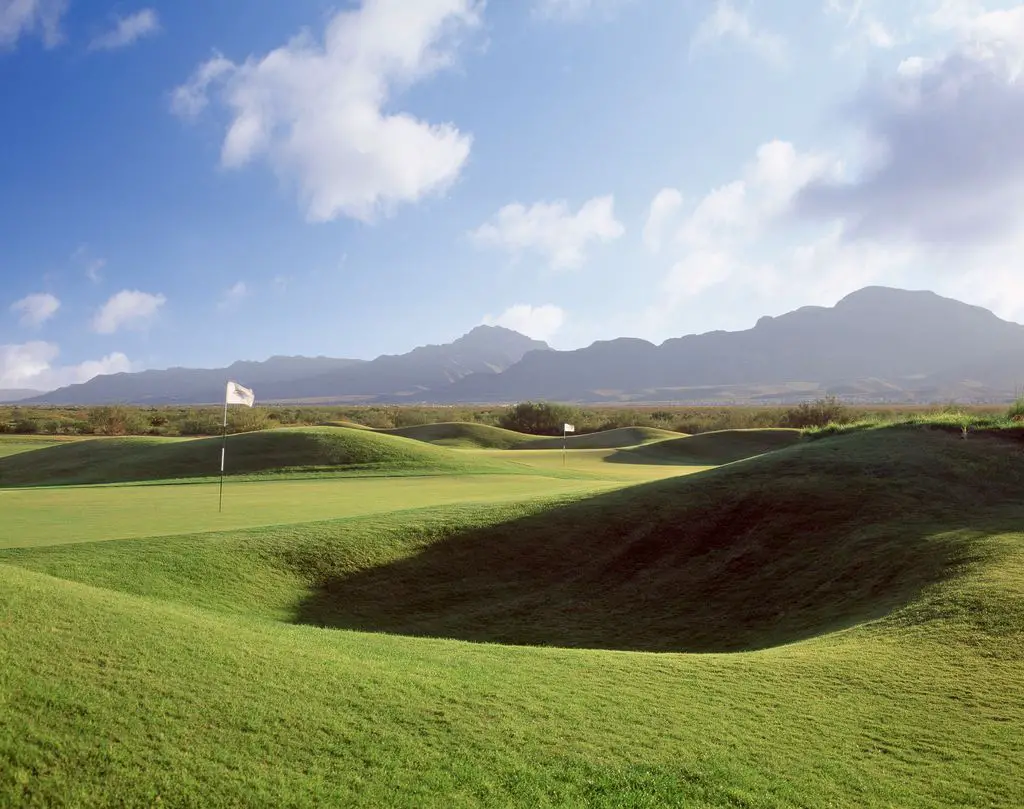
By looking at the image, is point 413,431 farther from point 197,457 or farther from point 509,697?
point 509,697

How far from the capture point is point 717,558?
13797mm

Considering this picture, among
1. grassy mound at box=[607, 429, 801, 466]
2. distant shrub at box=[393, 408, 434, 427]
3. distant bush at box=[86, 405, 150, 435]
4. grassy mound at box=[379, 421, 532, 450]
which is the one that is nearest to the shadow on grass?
grassy mound at box=[607, 429, 801, 466]

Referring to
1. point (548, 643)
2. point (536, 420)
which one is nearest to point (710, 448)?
point (536, 420)

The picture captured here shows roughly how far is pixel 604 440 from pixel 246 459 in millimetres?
28260

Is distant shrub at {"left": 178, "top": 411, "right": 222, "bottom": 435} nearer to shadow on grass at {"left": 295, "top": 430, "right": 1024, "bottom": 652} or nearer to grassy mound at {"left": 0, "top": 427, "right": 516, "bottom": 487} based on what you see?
grassy mound at {"left": 0, "top": 427, "right": 516, "bottom": 487}

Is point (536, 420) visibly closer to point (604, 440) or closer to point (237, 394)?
point (604, 440)

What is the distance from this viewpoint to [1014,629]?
26.0 ft

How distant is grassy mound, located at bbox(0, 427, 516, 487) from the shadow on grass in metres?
16.5

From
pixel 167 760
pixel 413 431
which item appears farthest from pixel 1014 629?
pixel 413 431

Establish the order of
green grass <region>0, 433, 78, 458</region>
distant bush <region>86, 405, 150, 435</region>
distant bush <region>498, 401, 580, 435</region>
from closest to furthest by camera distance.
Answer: green grass <region>0, 433, 78, 458</region>
distant bush <region>86, 405, 150, 435</region>
distant bush <region>498, 401, 580, 435</region>

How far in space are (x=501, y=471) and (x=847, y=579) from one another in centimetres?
2157

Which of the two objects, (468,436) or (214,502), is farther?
(468,436)

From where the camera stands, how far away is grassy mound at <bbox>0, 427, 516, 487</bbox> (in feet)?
104

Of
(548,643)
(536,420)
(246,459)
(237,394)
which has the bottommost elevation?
(548,643)
